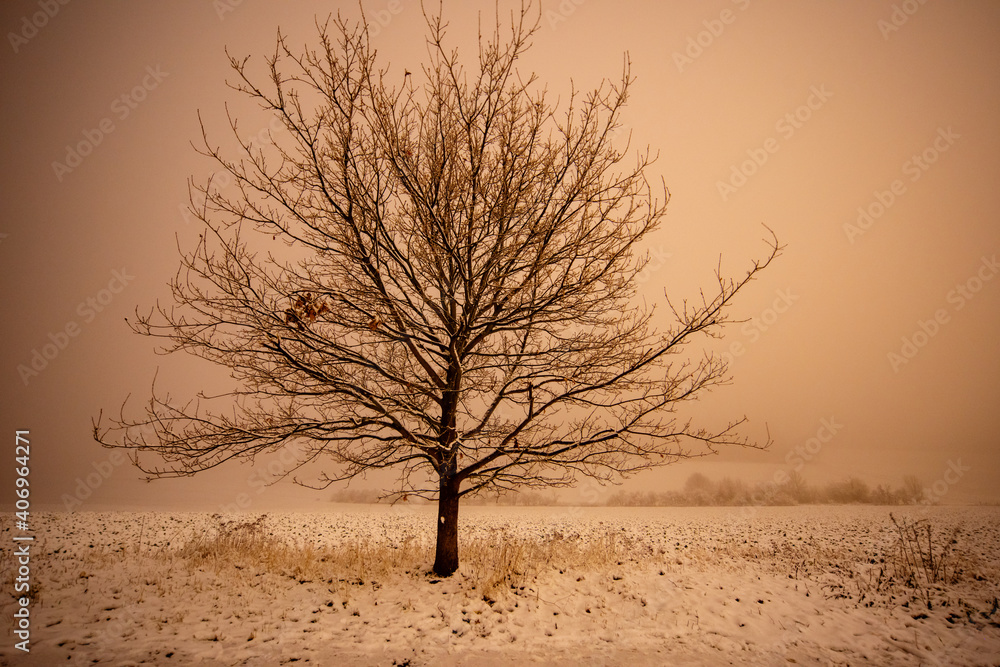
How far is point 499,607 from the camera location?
19.7ft

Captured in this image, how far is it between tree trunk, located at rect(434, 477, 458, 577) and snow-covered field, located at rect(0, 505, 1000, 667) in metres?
0.25

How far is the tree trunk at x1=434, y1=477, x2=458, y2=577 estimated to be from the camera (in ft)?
22.6

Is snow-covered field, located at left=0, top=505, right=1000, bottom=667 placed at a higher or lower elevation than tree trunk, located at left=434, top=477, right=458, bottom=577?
lower

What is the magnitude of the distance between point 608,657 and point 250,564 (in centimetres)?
682

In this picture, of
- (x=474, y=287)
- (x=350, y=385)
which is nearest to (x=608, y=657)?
(x=350, y=385)

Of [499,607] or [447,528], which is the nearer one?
[499,607]

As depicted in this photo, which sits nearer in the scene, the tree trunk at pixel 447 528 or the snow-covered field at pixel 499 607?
the snow-covered field at pixel 499 607

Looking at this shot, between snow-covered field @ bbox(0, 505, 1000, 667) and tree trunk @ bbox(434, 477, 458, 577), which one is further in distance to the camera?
tree trunk @ bbox(434, 477, 458, 577)

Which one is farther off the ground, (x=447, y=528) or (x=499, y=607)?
(x=447, y=528)

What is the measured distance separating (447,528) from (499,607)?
155 centimetres

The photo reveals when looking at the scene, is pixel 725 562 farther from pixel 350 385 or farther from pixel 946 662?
pixel 350 385

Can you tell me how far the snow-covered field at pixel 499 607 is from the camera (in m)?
4.92

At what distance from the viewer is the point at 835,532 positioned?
1319 centimetres

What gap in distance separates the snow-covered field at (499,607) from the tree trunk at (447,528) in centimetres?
25
